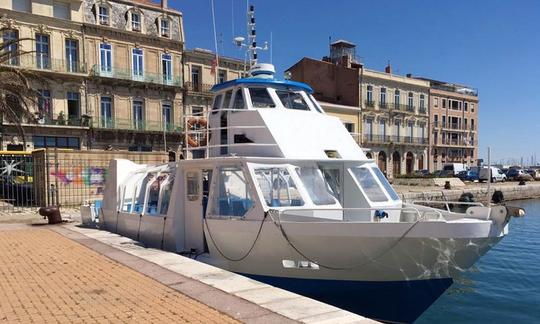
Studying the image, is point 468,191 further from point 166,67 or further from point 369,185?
point 369,185

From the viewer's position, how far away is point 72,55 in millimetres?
35344

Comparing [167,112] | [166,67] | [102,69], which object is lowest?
[167,112]

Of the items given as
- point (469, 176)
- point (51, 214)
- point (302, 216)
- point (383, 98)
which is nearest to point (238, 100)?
point (302, 216)

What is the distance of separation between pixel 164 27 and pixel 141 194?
3012 cm

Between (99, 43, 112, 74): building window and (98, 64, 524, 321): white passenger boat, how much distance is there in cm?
2710

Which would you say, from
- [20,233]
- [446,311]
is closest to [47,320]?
[446,311]

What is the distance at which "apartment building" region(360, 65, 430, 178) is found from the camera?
54.4 metres

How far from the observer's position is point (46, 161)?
21.9 m

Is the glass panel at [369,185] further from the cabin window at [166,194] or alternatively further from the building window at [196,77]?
the building window at [196,77]

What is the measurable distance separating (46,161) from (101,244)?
1283cm

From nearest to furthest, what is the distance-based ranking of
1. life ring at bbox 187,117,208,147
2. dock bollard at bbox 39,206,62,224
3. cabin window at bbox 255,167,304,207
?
cabin window at bbox 255,167,304,207 < life ring at bbox 187,117,208,147 < dock bollard at bbox 39,206,62,224

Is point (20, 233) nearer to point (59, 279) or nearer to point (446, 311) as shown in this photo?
point (59, 279)

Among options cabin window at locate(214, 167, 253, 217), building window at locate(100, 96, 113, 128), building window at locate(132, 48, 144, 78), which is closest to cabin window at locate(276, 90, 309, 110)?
cabin window at locate(214, 167, 253, 217)

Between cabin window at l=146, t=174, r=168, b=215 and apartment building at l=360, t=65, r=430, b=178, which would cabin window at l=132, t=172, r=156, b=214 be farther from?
apartment building at l=360, t=65, r=430, b=178
